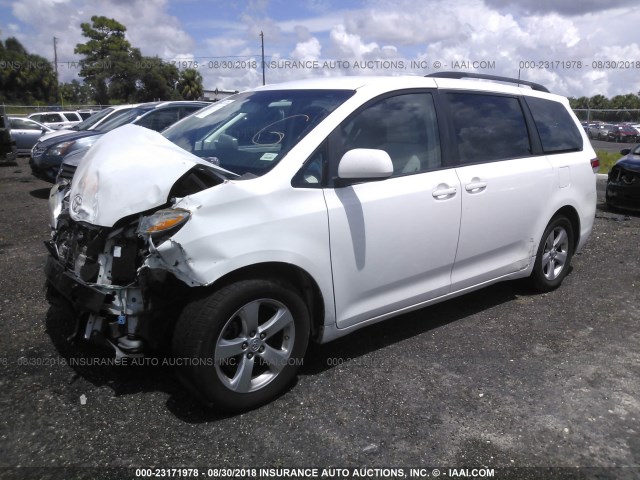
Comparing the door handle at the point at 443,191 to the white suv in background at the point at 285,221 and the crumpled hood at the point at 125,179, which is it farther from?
the crumpled hood at the point at 125,179

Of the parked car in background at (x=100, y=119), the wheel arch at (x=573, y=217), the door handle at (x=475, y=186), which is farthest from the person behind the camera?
the parked car in background at (x=100, y=119)

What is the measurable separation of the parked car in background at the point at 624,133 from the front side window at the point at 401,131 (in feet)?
88.9

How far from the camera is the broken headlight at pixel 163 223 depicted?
2.66 meters

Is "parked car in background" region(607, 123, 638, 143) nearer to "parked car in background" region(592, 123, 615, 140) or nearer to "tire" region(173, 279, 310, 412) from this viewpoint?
"parked car in background" region(592, 123, 615, 140)

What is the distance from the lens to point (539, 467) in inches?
103

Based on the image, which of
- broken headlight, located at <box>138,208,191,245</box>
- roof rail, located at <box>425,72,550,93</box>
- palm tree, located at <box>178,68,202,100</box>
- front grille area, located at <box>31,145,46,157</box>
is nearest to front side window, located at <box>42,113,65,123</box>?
front grille area, located at <box>31,145,46,157</box>

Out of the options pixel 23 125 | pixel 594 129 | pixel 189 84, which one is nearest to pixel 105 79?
pixel 189 84

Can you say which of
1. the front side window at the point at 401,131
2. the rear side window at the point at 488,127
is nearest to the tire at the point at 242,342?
the front side window at the point at 401,131

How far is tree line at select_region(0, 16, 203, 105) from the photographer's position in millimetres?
47844

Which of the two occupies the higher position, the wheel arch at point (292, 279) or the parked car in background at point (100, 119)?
the parked car in background at point (100, 119)

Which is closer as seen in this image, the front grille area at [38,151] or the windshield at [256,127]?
the windshield at [256,127]

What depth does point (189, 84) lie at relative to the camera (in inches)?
2215

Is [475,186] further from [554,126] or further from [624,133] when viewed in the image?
[624,133]

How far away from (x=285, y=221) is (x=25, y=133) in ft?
58.5
